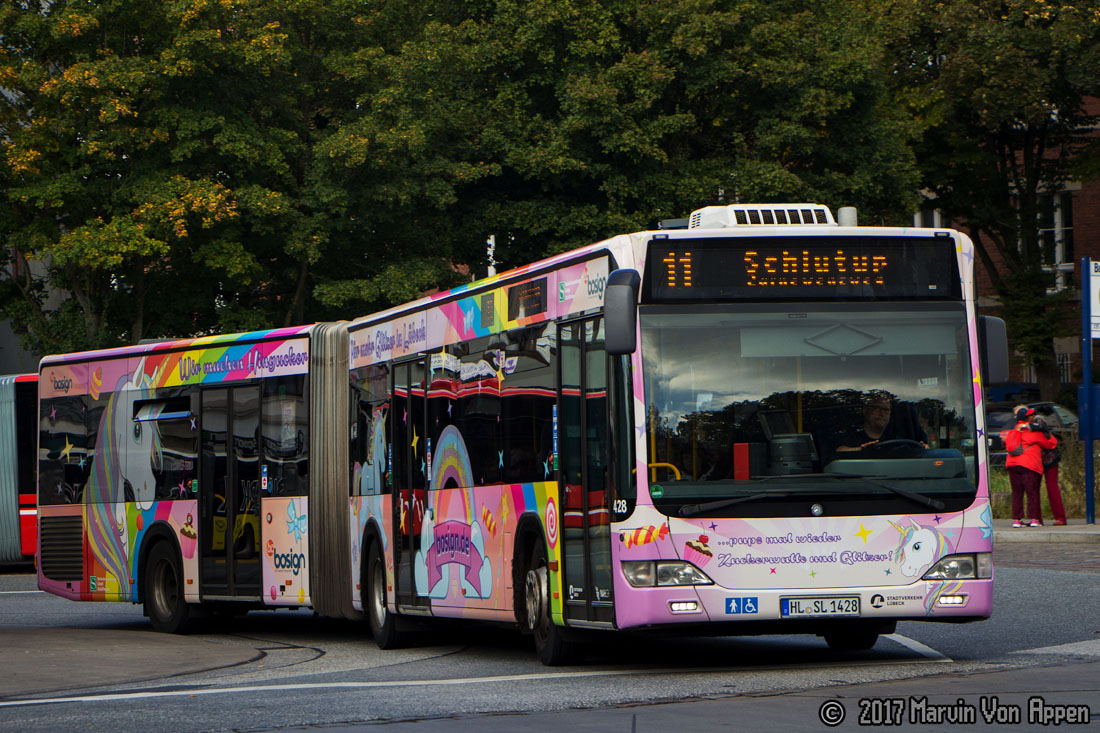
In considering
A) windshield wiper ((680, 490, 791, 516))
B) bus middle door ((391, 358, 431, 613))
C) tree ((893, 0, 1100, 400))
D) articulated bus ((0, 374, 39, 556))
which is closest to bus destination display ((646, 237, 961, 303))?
windshield wiper ((680, 490, 791, 516))

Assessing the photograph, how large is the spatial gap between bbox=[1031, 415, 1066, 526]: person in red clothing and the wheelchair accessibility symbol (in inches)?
633

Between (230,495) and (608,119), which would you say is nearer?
(230,495)

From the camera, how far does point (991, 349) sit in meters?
11.1

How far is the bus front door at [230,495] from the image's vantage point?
1634 centimetres

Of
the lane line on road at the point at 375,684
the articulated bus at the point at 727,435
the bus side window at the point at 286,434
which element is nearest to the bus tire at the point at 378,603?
the bus side window at the point at 286,434

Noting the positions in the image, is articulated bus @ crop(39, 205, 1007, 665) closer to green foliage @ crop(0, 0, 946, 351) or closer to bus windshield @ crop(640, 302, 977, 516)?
bus windshield @ crop(640, 302, 977, 516)

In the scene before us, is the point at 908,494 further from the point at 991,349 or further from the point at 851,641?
the point at 851,641

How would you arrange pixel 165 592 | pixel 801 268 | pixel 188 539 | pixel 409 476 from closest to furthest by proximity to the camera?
1. pixel 801 268
2. pixel 409 476
3. pixel 188 539
4. pixel 165 592

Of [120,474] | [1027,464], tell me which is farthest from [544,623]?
[1027,464]

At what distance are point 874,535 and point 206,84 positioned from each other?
2687 cm

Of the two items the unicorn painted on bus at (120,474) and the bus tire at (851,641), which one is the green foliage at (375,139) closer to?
the unicorn painted on bus at (120,474)

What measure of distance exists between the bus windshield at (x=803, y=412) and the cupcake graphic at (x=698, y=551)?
179 millimetres

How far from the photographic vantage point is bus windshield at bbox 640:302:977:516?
10625 millimetres

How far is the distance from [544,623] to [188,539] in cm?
624
